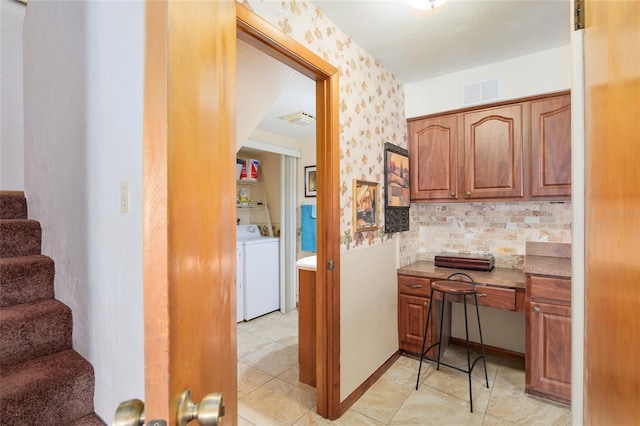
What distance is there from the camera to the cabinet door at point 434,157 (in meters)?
2.62

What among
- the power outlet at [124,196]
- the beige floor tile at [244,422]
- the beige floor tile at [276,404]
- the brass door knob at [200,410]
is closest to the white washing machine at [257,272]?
the beige floor tile at [276,404]

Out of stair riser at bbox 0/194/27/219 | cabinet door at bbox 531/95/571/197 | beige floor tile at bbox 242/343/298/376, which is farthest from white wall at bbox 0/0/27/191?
cabinet door at bbox 531/95/571/197

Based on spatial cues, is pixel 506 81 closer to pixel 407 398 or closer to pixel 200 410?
pixel 407 398

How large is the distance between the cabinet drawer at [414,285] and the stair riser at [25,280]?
2.35m

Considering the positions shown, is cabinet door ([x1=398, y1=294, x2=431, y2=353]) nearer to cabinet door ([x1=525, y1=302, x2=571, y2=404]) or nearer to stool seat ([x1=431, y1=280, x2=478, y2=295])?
stool seat ([x1=431, y1=280, x2=478, y2=295])

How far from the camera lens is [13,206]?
6.53 feet

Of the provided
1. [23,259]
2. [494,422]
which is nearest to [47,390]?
[23,259]

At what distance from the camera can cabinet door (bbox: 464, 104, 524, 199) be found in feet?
7.77

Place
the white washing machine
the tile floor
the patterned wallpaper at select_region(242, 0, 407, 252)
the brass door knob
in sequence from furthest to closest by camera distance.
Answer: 1. the white washing machine
2. the tile floor
3. the patterned wallpaper at select_region(242, 0, 407, 252)
4. the brass door knob

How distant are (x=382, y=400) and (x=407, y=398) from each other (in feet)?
0.56

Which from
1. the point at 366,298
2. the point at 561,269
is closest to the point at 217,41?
the point at 366,298

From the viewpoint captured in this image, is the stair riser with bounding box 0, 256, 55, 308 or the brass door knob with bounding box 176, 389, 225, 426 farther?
the stair riser with bounding box 0, 256, 55, 308

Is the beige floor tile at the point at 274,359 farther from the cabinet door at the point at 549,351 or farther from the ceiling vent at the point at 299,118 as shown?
the ceiling vent at the point at 299,118

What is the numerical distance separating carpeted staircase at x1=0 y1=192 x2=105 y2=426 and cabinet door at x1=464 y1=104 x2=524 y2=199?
275 cm
